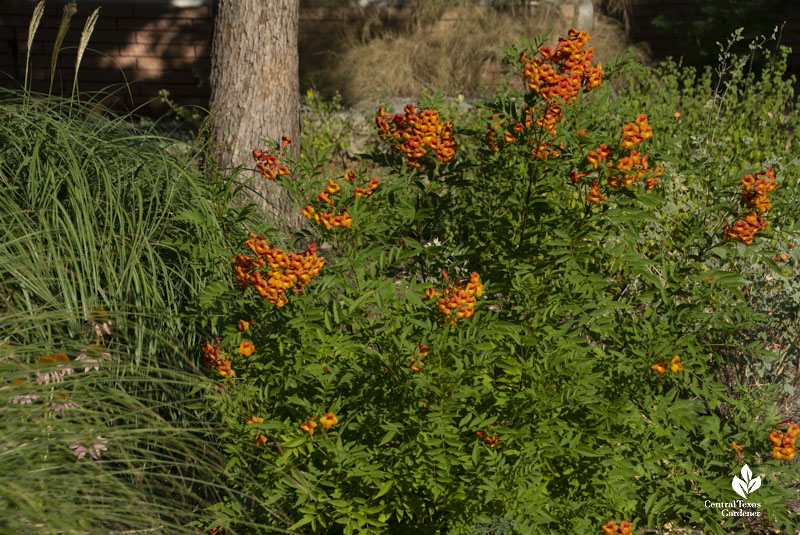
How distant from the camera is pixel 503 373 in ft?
9.45

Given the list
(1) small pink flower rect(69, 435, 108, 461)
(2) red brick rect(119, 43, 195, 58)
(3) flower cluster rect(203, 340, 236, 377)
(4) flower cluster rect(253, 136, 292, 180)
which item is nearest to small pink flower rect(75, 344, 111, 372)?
(1) small pink flower rect(69, 435, 108, 461)

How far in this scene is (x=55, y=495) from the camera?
7.42 ft

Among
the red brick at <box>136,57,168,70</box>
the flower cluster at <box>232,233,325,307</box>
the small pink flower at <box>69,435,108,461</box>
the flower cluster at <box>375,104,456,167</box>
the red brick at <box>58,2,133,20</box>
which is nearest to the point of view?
the small pink flower at <box>69,435,108,461</box>

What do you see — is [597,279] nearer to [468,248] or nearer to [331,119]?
[468,248]

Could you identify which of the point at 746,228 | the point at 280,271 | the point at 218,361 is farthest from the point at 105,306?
the point at 746,228

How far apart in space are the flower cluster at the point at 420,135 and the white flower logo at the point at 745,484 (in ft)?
5.01

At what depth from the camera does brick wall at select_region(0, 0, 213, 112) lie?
1106 cm

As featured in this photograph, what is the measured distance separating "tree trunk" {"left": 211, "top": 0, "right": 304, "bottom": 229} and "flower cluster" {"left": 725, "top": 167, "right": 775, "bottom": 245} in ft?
11.5

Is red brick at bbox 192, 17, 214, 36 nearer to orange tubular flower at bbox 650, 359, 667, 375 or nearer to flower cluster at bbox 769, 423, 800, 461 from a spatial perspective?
orange tubular flower at bbox 650, 359, 667, 375

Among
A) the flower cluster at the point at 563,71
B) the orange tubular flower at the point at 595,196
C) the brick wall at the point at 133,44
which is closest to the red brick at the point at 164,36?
the brick wall at the point at 133,44

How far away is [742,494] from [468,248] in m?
1.34

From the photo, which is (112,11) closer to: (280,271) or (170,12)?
(170,12)

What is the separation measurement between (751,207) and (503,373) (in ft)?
3.36

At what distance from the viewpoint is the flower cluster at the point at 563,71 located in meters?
2.67
